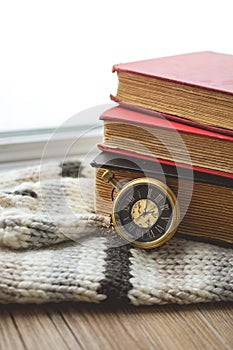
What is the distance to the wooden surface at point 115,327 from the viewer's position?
0.81 m

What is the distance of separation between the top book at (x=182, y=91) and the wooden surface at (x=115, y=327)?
0.88 ft

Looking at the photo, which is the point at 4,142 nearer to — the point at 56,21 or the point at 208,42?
the point at 56,21

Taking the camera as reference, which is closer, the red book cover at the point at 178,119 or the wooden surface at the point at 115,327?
the wooden surface at the point at 115,327

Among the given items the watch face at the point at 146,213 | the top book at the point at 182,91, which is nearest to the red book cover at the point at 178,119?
the top book at the point at 182,91

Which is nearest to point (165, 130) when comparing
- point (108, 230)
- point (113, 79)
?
point (108, 230)

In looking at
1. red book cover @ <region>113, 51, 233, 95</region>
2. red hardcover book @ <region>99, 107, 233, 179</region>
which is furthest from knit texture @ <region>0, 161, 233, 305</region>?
red book cover @ <region>113, 51, 233, 95</region>

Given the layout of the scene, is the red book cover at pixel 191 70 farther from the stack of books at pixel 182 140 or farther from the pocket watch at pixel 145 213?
the pocket watch at pixel 145 213

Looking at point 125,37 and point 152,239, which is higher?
point 125,37

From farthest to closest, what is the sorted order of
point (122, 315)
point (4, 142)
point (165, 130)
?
point (4, 142), point (165, 130), point (122, 315)

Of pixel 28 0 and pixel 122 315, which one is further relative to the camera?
pixel 28 0

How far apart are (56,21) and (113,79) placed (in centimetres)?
18

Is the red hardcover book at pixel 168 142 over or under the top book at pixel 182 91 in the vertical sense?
under

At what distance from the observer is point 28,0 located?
3.89ft

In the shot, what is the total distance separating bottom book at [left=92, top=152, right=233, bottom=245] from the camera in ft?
3.14
